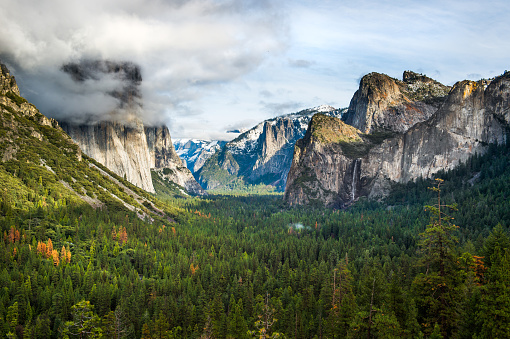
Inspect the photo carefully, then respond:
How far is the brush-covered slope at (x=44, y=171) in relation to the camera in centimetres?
12070

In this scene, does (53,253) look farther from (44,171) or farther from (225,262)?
(44,171)

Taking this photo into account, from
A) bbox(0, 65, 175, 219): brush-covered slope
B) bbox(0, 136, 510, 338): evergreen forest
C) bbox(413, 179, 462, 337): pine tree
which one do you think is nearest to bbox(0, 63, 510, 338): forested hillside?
bbox(413, 179, 462, 337): pine tree

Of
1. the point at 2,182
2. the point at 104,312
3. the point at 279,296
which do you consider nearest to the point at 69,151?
the point at 2,182

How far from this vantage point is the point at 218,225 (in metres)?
171

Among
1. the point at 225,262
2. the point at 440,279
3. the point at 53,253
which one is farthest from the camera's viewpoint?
the point at 225,262

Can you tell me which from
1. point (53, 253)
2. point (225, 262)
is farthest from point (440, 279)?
point (53, 253)

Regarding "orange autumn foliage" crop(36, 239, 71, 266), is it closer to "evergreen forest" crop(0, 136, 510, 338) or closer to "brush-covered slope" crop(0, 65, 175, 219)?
"evergreen forest" crop(0, 136, 510, 338)

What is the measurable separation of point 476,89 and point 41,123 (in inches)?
8686

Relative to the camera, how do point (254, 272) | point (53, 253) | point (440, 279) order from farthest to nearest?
point (254, 272)
point (53, 253)
point (440, 279)

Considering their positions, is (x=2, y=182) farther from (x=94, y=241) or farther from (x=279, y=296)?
(x=279, y=296)

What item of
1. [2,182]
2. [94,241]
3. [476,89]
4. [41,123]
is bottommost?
[94,241]

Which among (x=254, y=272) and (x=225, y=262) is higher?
(x=225, y=262)

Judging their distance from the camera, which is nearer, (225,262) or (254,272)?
(254,272)

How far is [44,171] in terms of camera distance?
5394 inches
